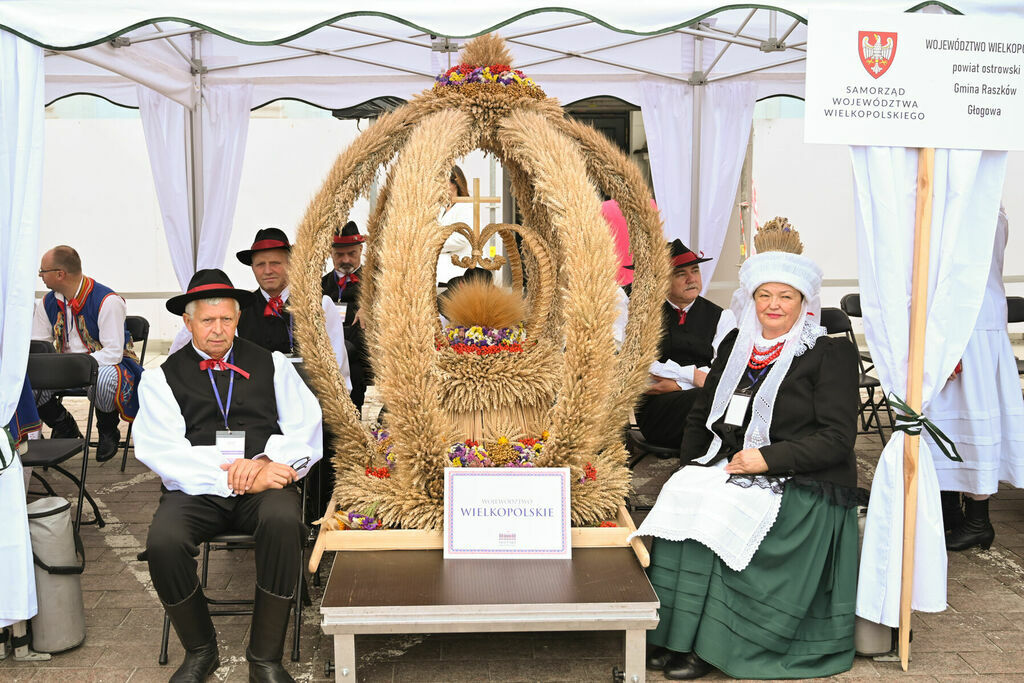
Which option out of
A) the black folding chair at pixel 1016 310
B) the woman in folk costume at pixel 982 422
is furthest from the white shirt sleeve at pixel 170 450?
the black folding chair at pixel 1016 310

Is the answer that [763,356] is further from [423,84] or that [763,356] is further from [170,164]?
[170,164]

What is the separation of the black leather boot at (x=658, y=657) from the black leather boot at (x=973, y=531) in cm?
211

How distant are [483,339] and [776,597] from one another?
1606 mm

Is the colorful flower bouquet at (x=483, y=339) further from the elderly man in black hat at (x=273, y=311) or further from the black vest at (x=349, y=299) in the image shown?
the black vest at (x=349, y=299)

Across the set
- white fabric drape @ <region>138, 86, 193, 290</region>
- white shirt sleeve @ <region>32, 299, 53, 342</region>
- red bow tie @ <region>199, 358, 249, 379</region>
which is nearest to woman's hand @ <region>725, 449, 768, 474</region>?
red bow tie @ <region>199, 358, 249, 379</region>

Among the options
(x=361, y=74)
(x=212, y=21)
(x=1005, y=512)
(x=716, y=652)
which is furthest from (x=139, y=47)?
(x=1005, y=512)

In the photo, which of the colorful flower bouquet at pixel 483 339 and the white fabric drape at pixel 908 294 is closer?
the white fabric drape at pixel 908 294

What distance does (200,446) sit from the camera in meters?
3.76

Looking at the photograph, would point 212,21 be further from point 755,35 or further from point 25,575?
point 755,35

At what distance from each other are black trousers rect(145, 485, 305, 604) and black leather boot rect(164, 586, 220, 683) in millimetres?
41

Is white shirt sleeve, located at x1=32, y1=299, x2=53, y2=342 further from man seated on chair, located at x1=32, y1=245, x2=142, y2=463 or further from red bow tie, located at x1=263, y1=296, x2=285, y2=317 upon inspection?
red bow tie, located at x1=263, y1=296, x2=285, y2=317

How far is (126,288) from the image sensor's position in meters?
11.8

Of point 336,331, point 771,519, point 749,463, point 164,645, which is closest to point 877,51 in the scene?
point 749,463

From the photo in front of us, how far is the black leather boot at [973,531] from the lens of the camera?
4941 millimetres
